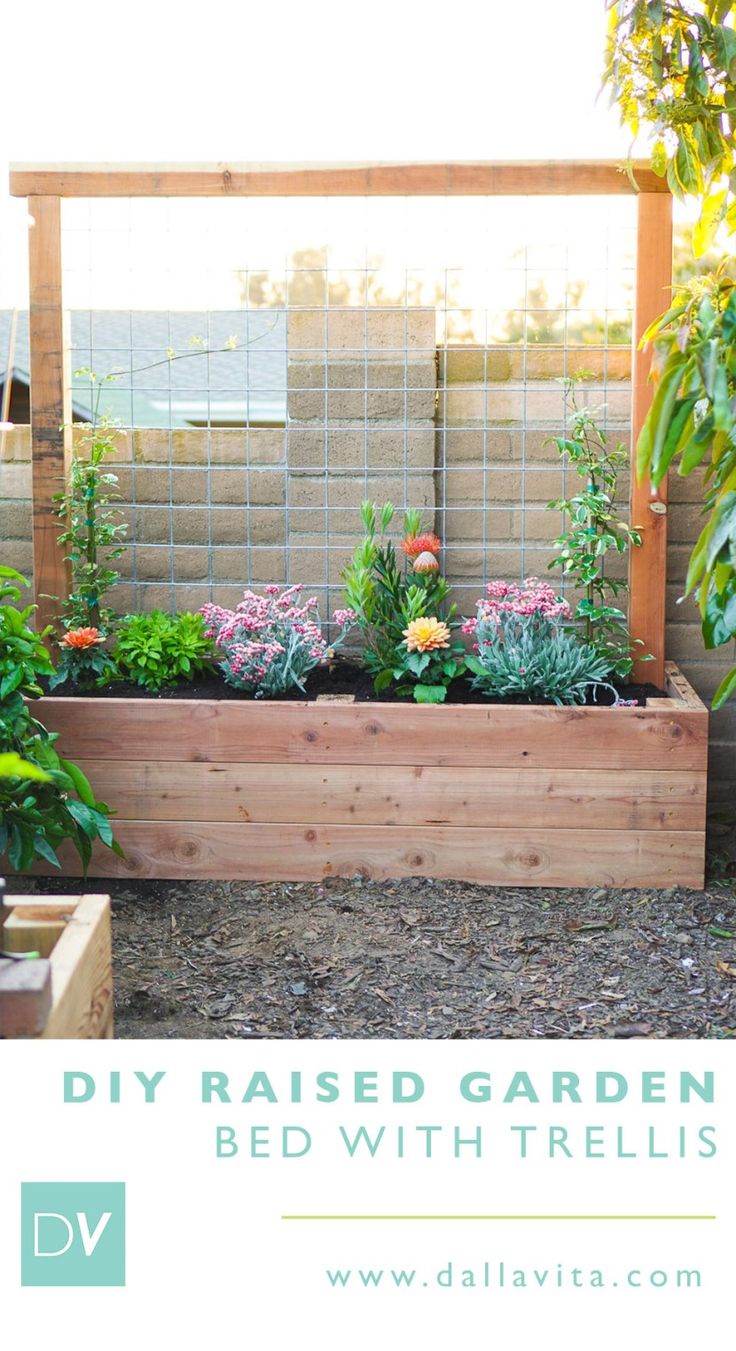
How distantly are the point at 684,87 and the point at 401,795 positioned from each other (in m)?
1.68

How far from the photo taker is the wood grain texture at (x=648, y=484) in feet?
9.91

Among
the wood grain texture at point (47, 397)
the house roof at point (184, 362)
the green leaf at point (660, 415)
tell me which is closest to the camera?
the green leaf at point (660, 415)

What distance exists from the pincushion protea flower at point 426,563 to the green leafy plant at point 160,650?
564mm

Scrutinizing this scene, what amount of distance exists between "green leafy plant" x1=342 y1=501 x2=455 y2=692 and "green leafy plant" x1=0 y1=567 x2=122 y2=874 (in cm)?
86

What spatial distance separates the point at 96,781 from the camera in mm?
2898

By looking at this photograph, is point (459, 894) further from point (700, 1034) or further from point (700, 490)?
point (700, 490)

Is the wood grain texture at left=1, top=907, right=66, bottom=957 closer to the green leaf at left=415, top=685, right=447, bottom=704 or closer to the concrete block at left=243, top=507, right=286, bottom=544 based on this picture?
the green leaf at left=415, top=685, right=447, bottom=704

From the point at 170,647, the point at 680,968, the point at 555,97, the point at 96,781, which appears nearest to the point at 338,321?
the point at 170,647

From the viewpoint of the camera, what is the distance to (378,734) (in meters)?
2.84

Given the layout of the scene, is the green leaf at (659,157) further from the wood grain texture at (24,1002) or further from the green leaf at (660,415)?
the wood grain texture at (24,1002)

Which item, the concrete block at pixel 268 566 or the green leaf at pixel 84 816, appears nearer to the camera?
the green leaf at pixel 84 816

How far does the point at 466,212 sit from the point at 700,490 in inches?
37.9
